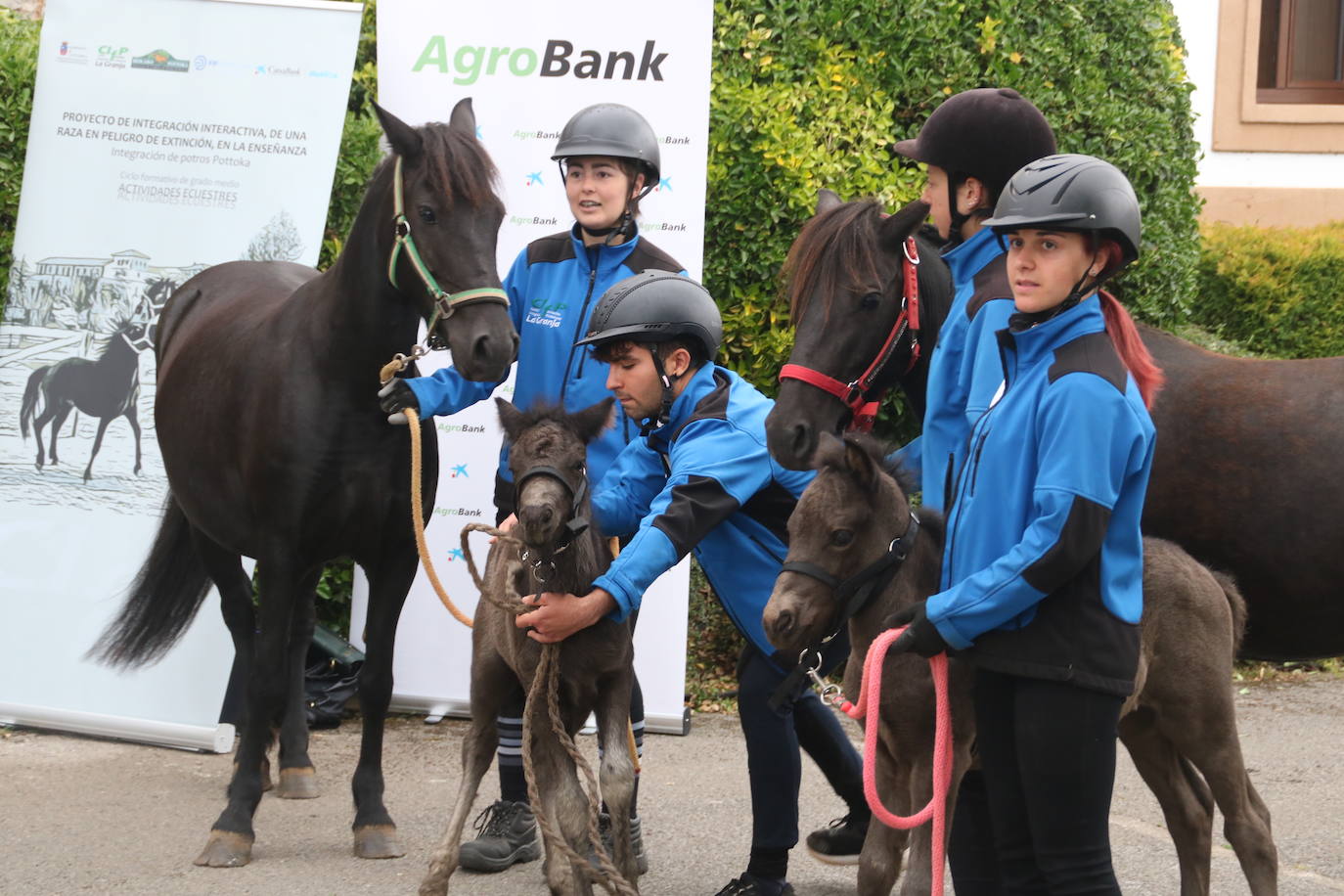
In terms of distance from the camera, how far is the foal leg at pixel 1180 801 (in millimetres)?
4105

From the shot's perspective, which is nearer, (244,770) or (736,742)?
(244,770)

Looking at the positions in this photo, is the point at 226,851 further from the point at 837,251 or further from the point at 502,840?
the point at 837,251

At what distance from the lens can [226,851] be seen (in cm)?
470

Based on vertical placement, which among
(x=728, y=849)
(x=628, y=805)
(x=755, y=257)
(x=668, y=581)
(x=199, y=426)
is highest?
(x=755, y=257)

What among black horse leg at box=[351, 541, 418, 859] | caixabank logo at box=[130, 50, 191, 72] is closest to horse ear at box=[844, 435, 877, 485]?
black horse leg at box=[351, 541, 418, 859]

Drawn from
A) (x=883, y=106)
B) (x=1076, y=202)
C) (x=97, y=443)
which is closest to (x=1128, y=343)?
(x=1076, y=202)

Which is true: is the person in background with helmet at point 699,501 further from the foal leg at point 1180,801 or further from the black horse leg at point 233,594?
the black horse leg at point 233,594

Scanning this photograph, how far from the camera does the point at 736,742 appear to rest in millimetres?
6434

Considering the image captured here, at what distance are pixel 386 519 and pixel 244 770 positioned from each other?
988 millimetres

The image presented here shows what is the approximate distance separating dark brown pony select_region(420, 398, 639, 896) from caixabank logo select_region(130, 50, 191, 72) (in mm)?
3466

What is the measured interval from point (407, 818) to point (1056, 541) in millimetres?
3336

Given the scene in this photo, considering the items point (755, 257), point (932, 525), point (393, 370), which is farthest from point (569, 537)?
point (755, 257)

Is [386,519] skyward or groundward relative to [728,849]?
skyward

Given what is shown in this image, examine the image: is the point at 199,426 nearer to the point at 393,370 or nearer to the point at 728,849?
the point at 393,370
